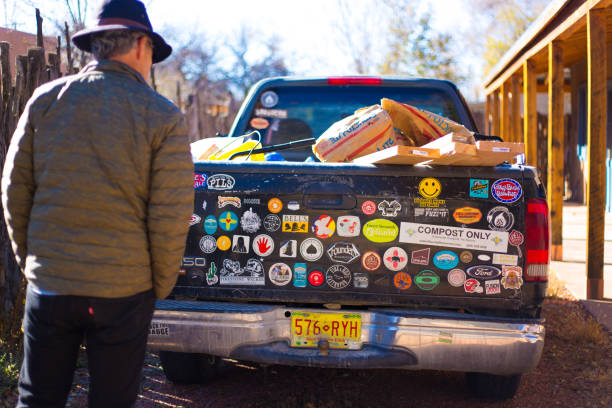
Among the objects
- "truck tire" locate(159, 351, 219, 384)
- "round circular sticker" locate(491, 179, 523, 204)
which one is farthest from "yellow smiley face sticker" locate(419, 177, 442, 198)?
"truck tire" locate(159, 351, 219, 384)

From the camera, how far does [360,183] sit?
3.19 m

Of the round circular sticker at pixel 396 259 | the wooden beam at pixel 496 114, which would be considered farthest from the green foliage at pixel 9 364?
the wooden beam at pixel 496 114

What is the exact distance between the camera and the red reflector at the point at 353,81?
16.0 ft

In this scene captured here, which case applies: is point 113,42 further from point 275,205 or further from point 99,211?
point 275,205

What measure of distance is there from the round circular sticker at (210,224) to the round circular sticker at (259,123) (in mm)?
1863

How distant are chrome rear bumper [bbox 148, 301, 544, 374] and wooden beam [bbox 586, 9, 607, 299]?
3.48 metres

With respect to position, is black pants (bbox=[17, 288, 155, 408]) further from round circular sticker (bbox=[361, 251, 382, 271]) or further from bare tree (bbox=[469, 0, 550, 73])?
bare tree (bbox=[469, 0, 550, 73])

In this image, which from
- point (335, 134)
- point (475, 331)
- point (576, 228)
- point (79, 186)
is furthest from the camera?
point (576, 228)

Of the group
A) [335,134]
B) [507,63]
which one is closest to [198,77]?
[507,63]

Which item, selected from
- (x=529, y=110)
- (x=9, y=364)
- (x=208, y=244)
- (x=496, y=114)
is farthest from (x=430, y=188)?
(x=496, y=114)

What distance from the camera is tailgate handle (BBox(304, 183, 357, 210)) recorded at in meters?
3.18

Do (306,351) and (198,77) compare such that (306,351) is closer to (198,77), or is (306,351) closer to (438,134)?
(438,134)

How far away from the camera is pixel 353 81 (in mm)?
4922

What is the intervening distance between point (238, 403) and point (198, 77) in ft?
131
